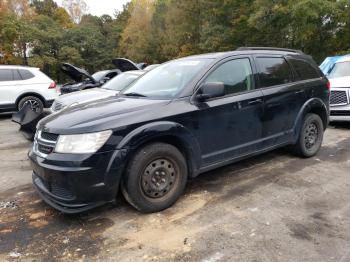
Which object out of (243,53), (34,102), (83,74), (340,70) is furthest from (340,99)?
(34,102)

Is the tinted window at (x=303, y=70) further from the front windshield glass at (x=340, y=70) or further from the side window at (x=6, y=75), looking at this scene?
the side window at (x=6, y=75)

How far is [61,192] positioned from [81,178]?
0.34 m

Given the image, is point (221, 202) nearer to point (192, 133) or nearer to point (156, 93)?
point (192, 133)

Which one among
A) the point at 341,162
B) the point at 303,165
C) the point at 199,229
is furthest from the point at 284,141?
the point at 199,229

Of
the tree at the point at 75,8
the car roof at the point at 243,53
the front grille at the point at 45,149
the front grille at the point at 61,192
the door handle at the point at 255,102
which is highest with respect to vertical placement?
the tree at the point at 75,8

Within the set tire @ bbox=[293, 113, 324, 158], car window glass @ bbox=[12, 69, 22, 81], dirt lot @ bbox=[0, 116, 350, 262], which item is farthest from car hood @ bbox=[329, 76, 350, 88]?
car window glass @ bbox=[12, 69, 22, 81]

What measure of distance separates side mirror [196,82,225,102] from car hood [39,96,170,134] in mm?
429

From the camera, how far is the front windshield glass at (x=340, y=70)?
893 cm

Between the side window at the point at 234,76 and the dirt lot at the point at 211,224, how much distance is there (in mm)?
1268

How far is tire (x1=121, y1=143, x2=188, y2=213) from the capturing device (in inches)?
140

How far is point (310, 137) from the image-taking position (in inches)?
223

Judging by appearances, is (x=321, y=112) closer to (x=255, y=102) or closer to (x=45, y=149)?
(x=255, y=102)

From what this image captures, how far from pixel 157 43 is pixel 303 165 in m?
40.6

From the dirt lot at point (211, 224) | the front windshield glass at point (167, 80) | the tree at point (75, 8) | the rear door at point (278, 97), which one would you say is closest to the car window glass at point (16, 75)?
the dirt lot at point (211, 224)
